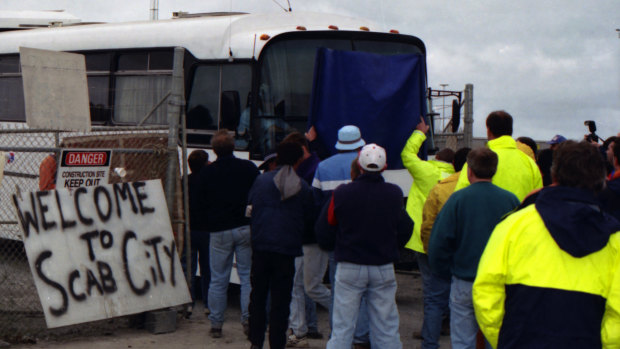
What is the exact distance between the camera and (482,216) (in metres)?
5.96

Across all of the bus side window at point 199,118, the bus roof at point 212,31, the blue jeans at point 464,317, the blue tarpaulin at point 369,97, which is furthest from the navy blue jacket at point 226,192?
the bus side window at point 199,118

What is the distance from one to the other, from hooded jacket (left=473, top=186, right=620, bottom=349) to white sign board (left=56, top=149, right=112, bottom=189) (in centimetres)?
507

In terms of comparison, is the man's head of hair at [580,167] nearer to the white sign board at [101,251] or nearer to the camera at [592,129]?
the white sign board at [101,251]

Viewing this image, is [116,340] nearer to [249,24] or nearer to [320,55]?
[320,55]

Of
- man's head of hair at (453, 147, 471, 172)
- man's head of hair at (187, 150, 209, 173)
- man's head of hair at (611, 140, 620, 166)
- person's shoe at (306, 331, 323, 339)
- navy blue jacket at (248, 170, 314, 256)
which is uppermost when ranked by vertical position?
man's head of hair at (611, 140, 620, 166)

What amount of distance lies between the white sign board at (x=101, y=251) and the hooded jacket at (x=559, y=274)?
15.8ft

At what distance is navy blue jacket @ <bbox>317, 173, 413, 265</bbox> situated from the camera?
20.7 feet

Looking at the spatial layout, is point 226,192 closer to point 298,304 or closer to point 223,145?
point 223,145

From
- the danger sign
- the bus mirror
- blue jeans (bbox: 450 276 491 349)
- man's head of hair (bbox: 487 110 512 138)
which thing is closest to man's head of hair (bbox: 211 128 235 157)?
the danger sign

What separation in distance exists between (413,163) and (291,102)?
2.93 meters

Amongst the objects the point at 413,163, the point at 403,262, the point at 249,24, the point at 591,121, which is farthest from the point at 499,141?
the point at 591,121

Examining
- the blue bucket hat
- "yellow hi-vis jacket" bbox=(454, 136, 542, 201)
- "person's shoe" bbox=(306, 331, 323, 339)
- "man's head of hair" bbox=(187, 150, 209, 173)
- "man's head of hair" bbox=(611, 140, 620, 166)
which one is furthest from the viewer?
"man's head of hair" bbox=(187, 150, 209, 173)

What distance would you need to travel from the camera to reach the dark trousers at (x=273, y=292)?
7.32 m

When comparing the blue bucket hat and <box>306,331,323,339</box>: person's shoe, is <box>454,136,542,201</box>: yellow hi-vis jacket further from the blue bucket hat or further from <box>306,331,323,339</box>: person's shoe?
<box>306,331,323,339</box>: person's shoe
